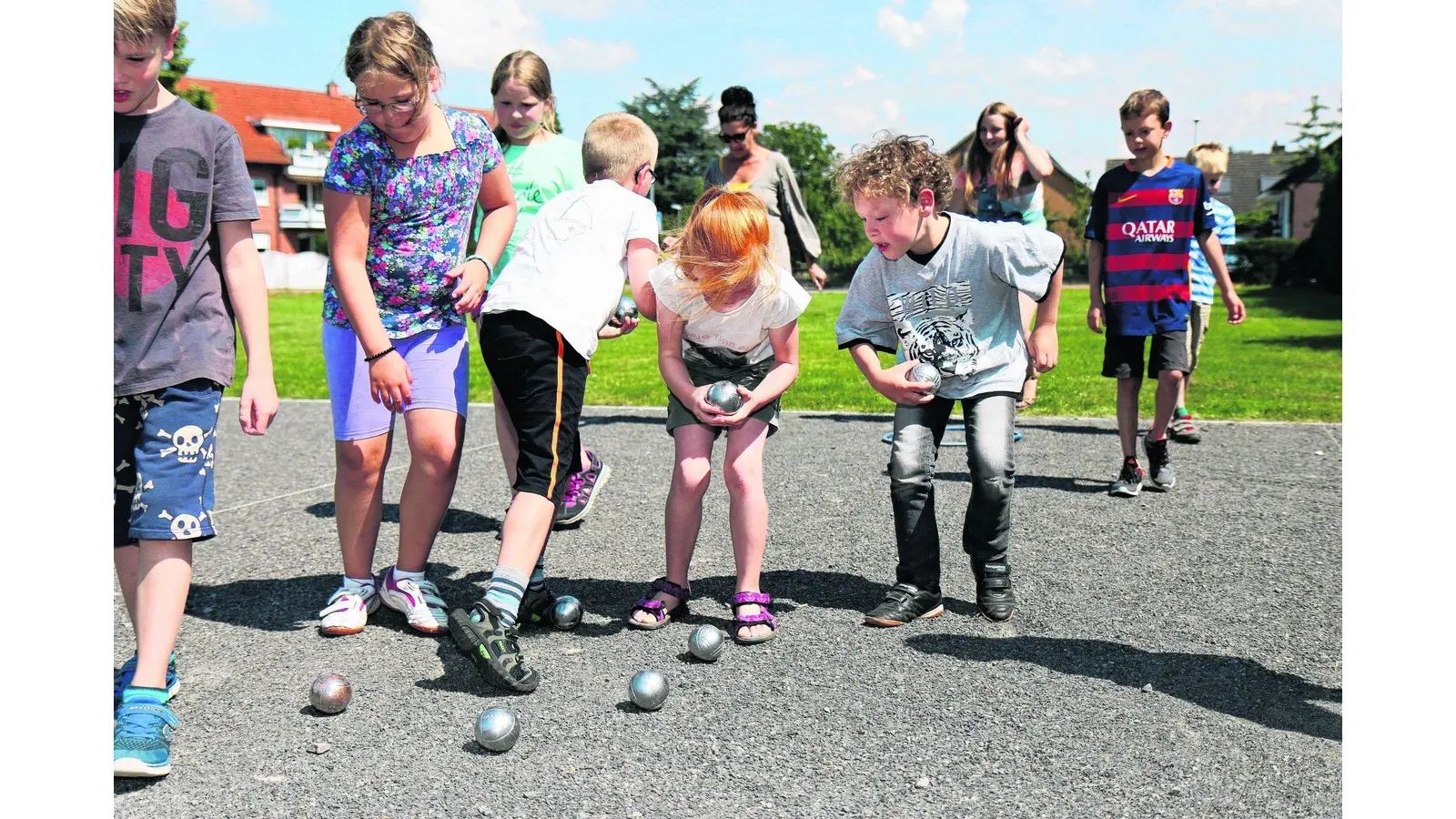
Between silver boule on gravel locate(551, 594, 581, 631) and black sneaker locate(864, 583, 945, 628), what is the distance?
1.07m

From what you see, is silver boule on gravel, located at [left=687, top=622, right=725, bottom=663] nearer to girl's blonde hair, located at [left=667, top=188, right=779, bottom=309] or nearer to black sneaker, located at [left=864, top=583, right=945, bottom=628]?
black sneaker, located at [left=864, top=583, right=945, bottom=628]

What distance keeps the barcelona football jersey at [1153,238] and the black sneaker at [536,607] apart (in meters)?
3.94

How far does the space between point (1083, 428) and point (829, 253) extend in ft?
214

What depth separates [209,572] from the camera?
5.25 metres

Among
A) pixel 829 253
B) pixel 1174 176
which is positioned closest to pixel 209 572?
pixel 1174 176

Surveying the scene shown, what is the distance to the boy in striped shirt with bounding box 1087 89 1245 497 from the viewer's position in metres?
6.72

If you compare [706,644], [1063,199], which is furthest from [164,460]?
[1063,199]

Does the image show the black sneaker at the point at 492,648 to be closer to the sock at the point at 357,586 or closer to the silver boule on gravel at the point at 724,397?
the sock at the point at 357,586

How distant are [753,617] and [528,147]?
8.55 ft

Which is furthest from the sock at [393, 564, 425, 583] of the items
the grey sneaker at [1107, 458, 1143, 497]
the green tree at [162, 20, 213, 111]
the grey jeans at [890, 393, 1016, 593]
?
the green tree at [162, 20, 213, 111]

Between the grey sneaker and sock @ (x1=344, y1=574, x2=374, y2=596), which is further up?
the grey sneaker

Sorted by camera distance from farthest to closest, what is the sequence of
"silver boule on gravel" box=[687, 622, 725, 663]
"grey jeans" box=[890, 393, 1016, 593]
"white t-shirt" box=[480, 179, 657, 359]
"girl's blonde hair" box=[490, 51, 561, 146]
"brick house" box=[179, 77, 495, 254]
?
"brick house" box=[179, 77, 495, 254] → "girl's blonde hair" box=[490, 51, 561, 146] → "grey jeans" box=[890, 393, 1016, 593] → "white t-shirt" box=[480, 179, 657, 359] → "silver boule on gravel" box=[687, 622, 725, 663]

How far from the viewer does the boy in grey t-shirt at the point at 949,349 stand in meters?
4.45

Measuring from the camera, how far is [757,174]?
8.11 m
